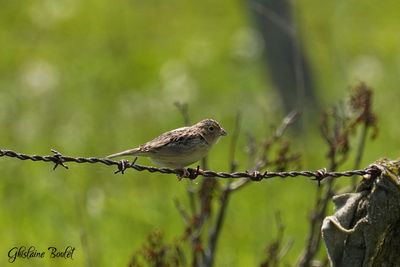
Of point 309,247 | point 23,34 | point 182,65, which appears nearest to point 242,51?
point 182,65

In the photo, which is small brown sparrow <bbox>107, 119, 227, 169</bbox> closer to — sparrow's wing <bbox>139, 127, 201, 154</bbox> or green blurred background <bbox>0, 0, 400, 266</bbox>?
sparrow's wing <bbox>139, 127, 201, 154</bbox>

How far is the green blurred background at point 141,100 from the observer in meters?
10.3

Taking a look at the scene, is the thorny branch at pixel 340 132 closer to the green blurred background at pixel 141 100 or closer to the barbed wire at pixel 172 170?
the barbed wire at pixel 172 170

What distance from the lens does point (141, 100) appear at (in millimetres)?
14680

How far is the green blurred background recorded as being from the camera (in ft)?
33.7

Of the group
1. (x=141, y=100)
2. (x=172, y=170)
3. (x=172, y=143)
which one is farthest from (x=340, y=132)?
(x=141, y=100)

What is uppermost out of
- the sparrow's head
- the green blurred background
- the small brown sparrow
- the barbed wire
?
the green blurred background
